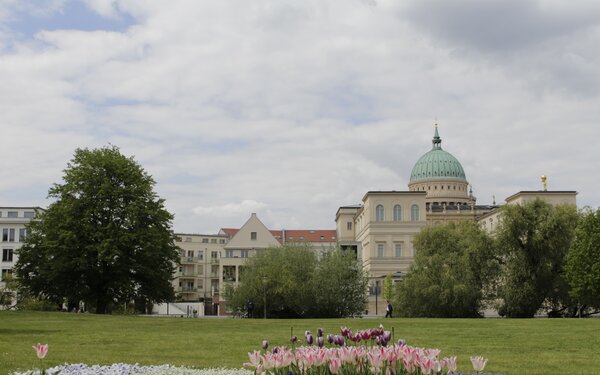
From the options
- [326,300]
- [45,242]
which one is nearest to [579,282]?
[326,300]

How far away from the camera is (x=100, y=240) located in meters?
57.3

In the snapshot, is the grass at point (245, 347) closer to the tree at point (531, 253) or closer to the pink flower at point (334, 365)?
the pink flower at point (334, 365)

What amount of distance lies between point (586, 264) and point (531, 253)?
5.76 meters

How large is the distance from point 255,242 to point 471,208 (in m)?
57.6

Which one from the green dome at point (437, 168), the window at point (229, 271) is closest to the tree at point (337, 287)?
the window at point (229, 271)

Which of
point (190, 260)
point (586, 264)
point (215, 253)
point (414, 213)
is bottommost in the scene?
point (586, 264)

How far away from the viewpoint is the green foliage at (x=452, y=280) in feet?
200

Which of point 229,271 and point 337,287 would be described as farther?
point 229,271

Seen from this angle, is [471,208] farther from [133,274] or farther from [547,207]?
[133,274]

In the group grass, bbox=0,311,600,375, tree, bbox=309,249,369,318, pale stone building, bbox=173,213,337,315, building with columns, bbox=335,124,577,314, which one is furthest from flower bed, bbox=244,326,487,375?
pale stone building, bbox=173,213,337,315

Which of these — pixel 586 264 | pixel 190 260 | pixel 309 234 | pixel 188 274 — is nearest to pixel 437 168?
pixel 309 234

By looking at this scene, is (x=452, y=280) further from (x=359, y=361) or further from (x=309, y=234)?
(x=309, y=234)

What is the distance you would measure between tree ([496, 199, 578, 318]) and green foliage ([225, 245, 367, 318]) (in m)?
12.9

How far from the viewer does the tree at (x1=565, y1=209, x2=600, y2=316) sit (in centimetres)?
5497
